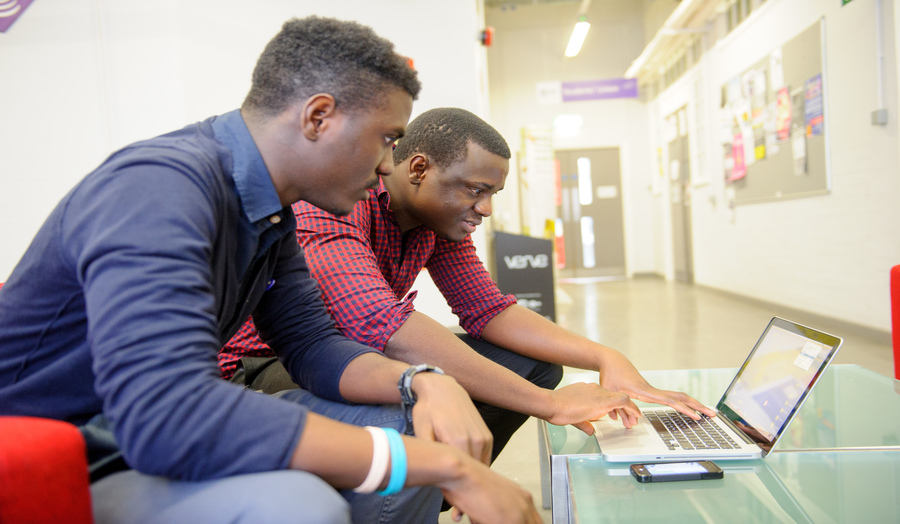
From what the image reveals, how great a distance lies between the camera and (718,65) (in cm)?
625

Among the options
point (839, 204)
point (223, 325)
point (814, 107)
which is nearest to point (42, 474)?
point (223, 325)

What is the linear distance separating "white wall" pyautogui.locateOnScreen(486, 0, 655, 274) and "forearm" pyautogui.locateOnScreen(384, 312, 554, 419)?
8.00 metres

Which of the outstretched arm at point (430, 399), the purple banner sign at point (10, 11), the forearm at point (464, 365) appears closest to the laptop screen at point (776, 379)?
the forearm at point (464, 365)

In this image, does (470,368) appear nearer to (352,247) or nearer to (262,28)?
(352,247)

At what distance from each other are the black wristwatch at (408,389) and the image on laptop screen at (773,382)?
0.62 metres

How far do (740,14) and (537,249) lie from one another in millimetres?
3172

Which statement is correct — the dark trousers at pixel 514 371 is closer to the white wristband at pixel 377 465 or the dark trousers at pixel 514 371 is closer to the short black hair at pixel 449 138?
the short black hair at pixel 449 138

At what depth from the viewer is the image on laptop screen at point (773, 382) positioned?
1088mm

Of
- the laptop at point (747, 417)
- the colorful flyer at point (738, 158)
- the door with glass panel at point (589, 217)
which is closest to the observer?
the laptop at point (747, 417)

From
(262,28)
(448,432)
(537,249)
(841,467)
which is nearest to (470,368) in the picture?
(448,432)

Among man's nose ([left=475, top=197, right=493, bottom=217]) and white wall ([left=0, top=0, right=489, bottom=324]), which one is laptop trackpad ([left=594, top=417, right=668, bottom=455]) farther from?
white wall ([left=0, top=0, right=489, bottom=324])

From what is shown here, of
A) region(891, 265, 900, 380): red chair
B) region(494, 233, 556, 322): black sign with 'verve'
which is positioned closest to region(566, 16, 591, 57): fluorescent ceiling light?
region(494, 233, 556, 322): black sign with 'verve'

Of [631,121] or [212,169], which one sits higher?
[631,121]

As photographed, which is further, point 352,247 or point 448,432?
point 352,247
